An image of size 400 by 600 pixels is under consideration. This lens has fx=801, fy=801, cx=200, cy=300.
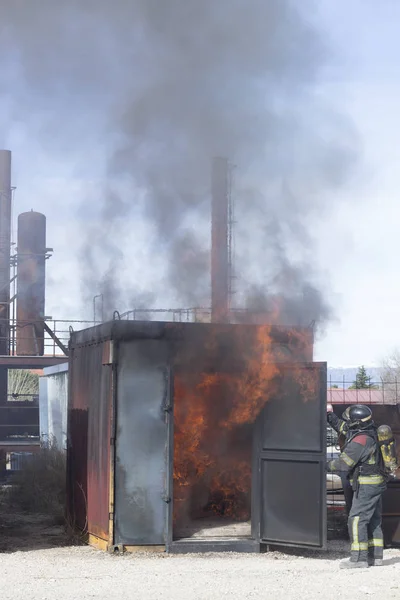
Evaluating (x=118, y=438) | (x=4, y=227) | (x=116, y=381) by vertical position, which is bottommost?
(x=118, y=438)

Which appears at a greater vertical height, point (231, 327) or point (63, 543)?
point (231, 327)

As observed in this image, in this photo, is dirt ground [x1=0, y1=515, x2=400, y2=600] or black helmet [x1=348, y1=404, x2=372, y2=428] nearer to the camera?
dirt ground [x1=0, y1=515, x2=400, y2=600]

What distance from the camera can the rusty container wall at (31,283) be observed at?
94.9 feet

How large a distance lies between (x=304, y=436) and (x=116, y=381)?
7.72 ft

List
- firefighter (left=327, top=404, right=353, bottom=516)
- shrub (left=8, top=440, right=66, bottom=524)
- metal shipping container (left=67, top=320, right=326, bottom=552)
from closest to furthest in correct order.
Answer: firefighter (left=327, top=404, right=353, bottom=516) < metal shipping container (left=67, top=320, right=326, bottom=552) < shrub (left=8, top=440, right=66, bottom=524)

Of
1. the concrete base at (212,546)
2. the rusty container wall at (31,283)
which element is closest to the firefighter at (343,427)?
the concrete base at (212,546)

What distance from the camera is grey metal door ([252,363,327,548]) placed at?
31.1 feet

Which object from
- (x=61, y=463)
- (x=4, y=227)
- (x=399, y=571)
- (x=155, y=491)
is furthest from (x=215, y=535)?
(x=4, y=227)

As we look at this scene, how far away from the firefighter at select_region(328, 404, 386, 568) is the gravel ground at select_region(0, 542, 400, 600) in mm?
249

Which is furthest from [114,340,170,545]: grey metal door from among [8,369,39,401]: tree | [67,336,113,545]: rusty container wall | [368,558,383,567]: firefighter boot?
[8,369,39,401]: tree

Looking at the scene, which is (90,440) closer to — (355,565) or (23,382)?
(355,565)

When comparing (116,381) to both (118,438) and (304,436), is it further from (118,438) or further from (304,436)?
(304,436)

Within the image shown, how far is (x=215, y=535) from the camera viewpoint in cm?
1007

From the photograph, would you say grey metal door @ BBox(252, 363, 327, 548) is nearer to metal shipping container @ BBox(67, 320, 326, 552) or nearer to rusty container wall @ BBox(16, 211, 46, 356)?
metal shipping container @ BBox(67, 320, 326, 552)
